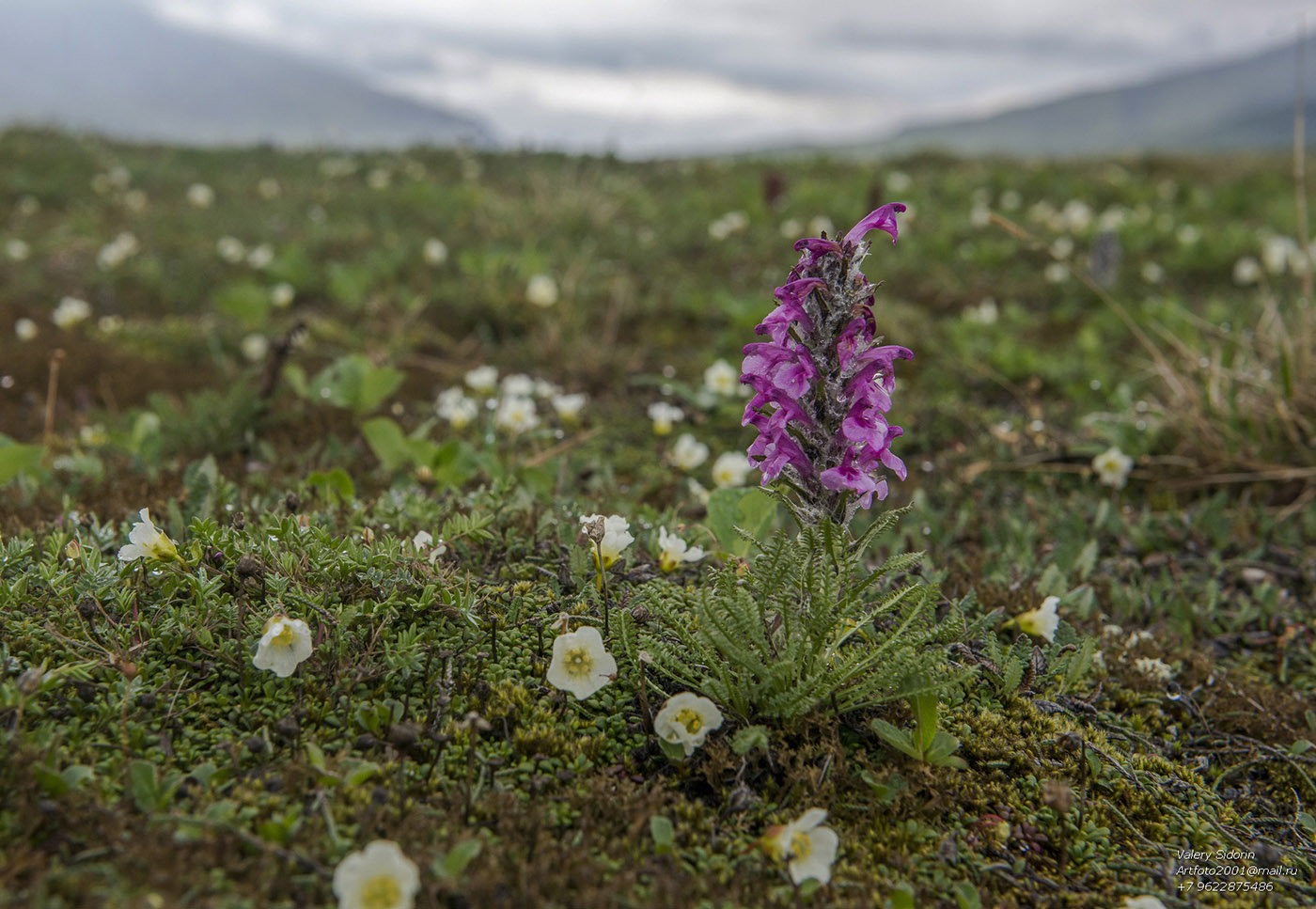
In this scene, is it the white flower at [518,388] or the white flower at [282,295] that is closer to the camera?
the white flower at [518,388]

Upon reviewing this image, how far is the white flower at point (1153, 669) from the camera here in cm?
287

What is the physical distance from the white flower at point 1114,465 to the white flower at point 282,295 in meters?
5.52

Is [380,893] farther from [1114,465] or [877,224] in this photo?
[1114,465]

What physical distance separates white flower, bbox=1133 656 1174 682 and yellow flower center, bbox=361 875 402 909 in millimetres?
2422

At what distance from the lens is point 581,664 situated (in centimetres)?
221

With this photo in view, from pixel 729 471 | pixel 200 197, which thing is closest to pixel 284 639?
pixel 729 471

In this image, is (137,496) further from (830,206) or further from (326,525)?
(830,206)

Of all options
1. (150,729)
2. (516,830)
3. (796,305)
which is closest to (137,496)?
(150,729)

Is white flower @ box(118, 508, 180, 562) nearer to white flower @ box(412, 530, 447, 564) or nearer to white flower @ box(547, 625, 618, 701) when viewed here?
white flower @ box(412, 530, 447, 564)

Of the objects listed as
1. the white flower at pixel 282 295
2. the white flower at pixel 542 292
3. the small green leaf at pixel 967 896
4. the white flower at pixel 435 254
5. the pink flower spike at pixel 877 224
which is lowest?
the small green leaf at pixel 967 896

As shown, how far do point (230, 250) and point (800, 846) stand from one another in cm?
824

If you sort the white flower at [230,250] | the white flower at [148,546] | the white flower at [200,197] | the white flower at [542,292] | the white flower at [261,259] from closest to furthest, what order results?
1. the white flower at [148,546]
2. the white flower at [542,292]
3. the white flower at [261,259]
4. the white flower at [230,250]
5. the white flower at [200,197]

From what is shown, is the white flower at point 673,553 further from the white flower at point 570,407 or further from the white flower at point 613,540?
the white flower at point 570,407

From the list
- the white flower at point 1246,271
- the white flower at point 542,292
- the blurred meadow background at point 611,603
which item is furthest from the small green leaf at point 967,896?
the white flower at point 1246,271
